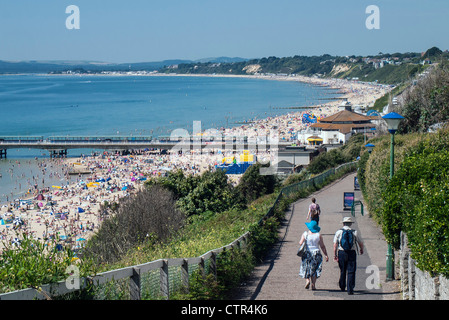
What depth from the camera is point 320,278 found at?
905 centimetres

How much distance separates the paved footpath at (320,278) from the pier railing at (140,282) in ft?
3.04

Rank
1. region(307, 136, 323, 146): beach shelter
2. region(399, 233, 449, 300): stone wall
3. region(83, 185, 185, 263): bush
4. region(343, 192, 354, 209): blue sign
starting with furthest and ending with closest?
1. region(307, 136, 323, 146): beach shelter
2. region(343, 192, 354, 209): blue sign
3. region(83, 185, 185, 263): bush
4. region(399, 233, 449, 300): stone wall

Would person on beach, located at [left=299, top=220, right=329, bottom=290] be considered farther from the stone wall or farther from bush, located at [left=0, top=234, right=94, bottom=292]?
bush, located at [left=0, top=234, right=94, bottom=292]

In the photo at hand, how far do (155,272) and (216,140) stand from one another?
55.6 metres

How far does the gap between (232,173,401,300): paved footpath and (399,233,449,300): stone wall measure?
345 mm

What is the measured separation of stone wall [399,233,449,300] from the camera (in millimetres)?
5734

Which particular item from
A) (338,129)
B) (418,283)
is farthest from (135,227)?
(338,129)

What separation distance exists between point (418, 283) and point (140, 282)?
3374 millimetres

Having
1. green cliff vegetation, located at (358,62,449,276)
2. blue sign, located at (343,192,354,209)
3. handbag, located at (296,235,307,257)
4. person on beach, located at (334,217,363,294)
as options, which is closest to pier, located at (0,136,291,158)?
blue sign, located at (343,192,354,209)

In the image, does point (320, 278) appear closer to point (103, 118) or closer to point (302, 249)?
point (302, 249)

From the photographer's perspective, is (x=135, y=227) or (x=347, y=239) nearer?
(x=347, y=239)
